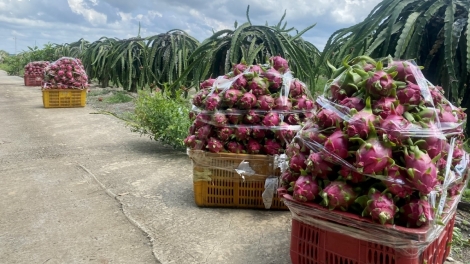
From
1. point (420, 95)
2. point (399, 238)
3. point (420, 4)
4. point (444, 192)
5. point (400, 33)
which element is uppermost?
point (420, 4)

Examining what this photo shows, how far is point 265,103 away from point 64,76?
6.71 meters

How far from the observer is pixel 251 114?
111 inches

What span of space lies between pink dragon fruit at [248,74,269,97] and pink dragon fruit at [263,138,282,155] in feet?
1.13

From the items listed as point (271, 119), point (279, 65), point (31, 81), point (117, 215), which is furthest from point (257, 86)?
point (31, 81)

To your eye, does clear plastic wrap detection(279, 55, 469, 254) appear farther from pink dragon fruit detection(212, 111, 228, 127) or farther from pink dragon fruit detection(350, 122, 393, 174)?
pink dragon fruit detection(212, 111, 228, 127)

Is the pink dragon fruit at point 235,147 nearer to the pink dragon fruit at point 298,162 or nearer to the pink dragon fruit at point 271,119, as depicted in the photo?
the pink dragon fruit at point 271,119

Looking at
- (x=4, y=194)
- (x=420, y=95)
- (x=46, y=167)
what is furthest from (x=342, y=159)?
(x=46, y=167)

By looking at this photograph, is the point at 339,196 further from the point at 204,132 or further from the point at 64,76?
the point at 64,76

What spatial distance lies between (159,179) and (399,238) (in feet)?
7.97

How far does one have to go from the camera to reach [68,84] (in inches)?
336

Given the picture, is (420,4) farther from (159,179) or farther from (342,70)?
(159,179)

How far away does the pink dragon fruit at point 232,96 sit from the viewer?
2.83 meters

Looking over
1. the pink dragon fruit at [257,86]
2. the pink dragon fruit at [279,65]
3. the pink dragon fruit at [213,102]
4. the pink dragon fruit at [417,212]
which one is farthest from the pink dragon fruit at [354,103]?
the pink dragon fruit at [279,65]

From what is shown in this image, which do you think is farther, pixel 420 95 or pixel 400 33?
pixel 400 33
